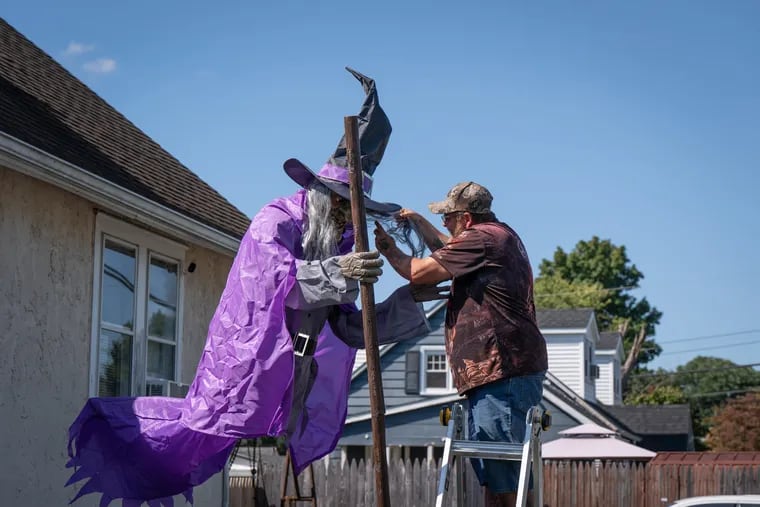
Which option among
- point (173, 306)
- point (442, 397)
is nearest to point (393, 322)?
point (173, 306)

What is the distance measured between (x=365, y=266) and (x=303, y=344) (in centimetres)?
98

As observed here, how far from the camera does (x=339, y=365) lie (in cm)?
696

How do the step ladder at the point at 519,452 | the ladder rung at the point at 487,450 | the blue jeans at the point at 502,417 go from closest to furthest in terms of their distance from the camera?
the step ladder at the point at 519,452 < the ladder rung at the point at 487,450 < the blue jeans at the point at 502,417

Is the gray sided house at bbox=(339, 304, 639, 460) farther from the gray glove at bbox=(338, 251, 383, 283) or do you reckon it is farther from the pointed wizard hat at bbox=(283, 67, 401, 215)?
the gray glove at bbox=(338, 251, 383, 283)

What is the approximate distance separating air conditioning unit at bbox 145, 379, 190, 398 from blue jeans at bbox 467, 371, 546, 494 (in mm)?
5355

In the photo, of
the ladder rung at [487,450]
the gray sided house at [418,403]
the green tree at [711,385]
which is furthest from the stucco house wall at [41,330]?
the green tree at [711,385]

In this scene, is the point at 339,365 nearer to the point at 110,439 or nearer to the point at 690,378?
the point at 110,439

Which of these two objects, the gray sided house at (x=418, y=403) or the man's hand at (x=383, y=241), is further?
the gray sided house at (x=418, y=403)

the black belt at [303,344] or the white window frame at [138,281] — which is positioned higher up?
the white window frame at [138,281]

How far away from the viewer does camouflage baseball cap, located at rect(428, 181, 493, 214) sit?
6270 millimetres

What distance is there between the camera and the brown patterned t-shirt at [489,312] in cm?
584

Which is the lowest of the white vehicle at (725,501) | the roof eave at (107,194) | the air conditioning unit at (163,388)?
the white vehicle at (725,501)

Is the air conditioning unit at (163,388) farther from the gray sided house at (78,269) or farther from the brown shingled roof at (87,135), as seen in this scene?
the brown shingled roof at (87,135)

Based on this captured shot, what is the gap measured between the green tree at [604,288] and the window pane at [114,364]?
182 feet
